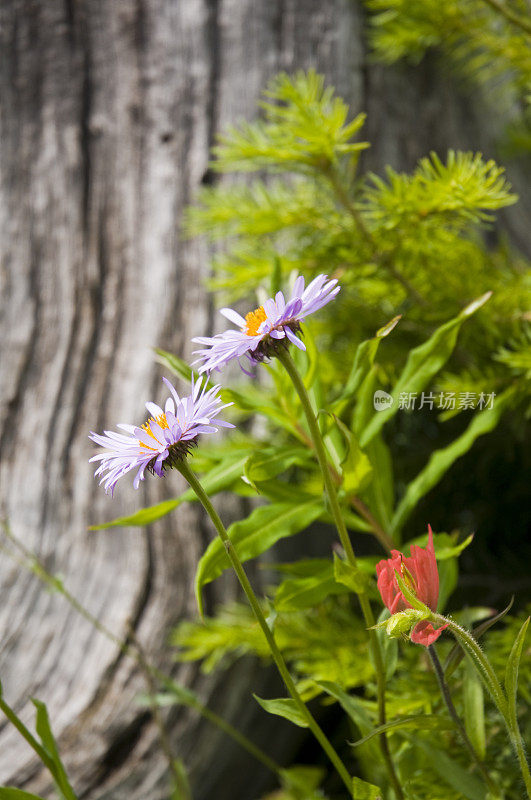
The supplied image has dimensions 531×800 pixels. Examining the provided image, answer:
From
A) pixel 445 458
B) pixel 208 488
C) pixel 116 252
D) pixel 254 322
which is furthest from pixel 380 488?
pixel 116 252

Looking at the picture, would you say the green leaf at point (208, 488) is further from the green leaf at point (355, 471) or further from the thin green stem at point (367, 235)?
the thin green stem at point (367, 235)

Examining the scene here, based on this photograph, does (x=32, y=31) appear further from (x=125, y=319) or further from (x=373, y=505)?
(x=373, y=505)

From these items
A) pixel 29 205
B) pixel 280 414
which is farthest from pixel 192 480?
pixel 29 205

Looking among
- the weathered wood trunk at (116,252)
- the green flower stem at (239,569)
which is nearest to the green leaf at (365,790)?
the green flower stem at (239,569)

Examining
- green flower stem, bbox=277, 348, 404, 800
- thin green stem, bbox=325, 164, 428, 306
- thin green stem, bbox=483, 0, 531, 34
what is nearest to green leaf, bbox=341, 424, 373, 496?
green flower stem, bbox=277, 348, 404, 800

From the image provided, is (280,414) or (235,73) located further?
(235,73)

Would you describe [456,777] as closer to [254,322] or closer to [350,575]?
[350,575]

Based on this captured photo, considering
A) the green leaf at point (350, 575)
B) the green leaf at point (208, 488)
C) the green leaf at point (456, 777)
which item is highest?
the green leaf at point (208, 488)
